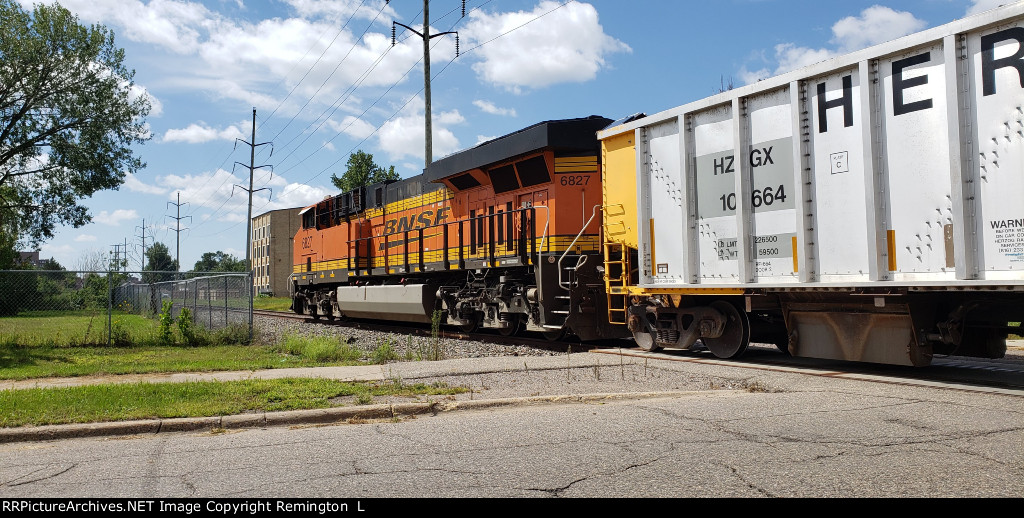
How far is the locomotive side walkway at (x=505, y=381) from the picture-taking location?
6.59 meters

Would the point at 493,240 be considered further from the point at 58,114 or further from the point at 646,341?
the point at 58,114

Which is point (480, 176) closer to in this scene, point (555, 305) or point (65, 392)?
point (555, 305)

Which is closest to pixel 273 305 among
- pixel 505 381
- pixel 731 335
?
→ pixel 731 335

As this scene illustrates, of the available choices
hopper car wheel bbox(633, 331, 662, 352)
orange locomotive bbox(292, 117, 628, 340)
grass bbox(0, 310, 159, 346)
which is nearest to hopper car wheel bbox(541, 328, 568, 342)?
orange locomotive bbox(292, 117, 628, 340)

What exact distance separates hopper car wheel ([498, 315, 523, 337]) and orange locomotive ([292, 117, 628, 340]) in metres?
0.04

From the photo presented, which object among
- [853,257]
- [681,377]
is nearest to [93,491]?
[681,377]

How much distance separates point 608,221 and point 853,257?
4868 millimetres

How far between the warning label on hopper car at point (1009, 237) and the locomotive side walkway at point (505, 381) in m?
1.42

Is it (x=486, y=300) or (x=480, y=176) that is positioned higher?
(x=480, y=176)

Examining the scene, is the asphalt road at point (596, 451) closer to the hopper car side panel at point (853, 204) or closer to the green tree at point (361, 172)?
the hopper car side panel at point (853, 204)

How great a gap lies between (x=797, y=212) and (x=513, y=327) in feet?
25.5

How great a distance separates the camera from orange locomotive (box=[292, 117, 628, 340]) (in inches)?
522

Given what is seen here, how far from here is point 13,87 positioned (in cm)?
2994

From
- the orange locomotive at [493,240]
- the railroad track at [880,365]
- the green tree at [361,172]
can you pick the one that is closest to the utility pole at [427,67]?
the orange locomotive at [493,240]
